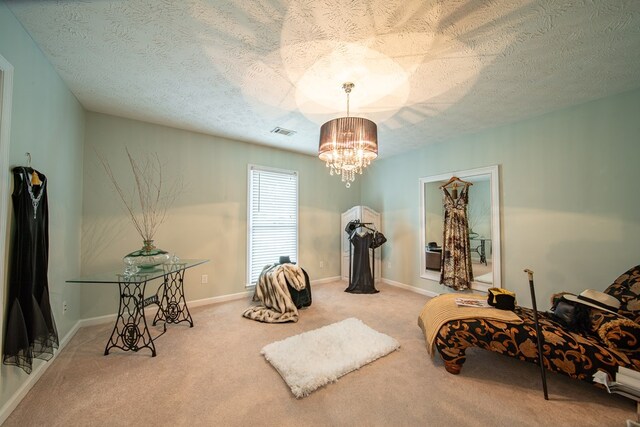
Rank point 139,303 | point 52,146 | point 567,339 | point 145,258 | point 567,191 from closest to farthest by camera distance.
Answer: point 567,339
point 52,146
point 139,303
point 145,258
point 567,191

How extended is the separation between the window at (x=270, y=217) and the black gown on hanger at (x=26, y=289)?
2.33 meters

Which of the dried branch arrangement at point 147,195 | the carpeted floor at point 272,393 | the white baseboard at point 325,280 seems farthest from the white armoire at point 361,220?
the dried branch arrangement at point 147,195

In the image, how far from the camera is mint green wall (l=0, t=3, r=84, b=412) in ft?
5.05

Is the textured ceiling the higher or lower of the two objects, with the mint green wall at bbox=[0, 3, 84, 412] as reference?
higher

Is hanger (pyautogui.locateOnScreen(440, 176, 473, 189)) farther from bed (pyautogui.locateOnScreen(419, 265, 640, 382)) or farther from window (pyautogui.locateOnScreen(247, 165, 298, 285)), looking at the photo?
window (pyautogui.locateOnScreen(247, 165, 298, 285))

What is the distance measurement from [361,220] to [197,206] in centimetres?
285

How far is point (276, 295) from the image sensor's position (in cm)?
311

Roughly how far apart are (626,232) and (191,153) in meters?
5.23

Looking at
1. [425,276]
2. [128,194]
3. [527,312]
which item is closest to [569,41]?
[527,312]

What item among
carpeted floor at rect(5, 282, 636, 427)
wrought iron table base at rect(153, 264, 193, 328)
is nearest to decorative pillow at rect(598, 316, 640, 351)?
carpeted floor at rect(5, 282, 636, 427)

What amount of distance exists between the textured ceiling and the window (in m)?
1.37

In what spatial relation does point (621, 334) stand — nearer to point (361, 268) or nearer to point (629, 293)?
point (629, 293)

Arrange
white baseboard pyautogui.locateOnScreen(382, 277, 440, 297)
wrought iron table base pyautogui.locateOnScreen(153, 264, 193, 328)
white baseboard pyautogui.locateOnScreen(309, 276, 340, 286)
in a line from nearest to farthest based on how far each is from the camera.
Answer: wrought iron table base pyautogui.locateOnScreen(153, 264, 193, 328) → white baseboard pyautogui.locateOnScreen(382, 277, 440, 297) → white baseboard pyautogui.locateOnScreen(309, 276, 340, 286)

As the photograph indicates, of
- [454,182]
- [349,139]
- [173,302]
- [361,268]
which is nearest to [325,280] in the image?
[361,268]
